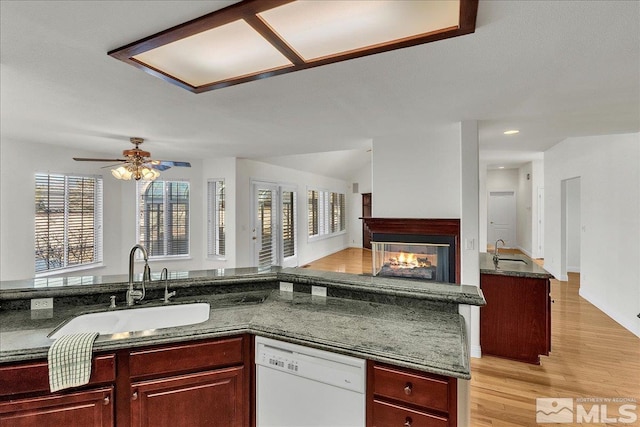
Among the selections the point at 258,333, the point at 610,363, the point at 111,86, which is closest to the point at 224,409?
the point at 258,333

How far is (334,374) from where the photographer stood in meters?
1.42

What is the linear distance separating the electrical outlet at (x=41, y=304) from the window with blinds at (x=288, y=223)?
518 cm

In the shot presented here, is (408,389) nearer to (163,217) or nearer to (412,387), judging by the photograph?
(412,387)

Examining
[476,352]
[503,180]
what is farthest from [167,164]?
[503,180]

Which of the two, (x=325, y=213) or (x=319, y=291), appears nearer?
(x=319, y=291)

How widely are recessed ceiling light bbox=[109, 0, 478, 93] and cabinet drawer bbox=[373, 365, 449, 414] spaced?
163 centimetres

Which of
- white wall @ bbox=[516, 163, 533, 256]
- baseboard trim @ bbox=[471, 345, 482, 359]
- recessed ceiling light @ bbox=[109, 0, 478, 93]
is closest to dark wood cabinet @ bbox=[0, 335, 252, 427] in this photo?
recessed ceiling light @ bbox=[109, 0, 478, 93]

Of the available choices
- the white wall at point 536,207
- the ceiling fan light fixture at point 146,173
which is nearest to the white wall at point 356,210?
the white wall at point 536,207

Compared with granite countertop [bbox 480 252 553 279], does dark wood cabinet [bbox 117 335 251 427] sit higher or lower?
lower

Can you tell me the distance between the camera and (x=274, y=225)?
266 inches

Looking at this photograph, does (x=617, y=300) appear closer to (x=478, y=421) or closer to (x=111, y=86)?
(x=478, y=421)

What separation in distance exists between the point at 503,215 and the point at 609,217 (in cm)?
542

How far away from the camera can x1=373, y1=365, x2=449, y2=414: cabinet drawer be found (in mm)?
1254

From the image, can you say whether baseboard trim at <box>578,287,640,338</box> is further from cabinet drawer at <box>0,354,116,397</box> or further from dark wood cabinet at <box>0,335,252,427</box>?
cabinet drawer at <box>0,354,116,397</box>
